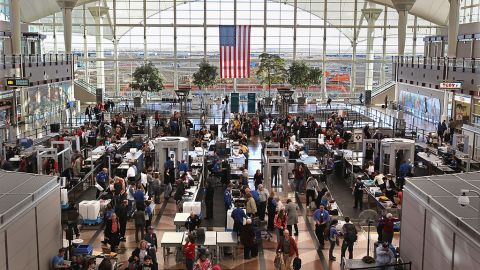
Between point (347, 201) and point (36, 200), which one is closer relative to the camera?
point (36, 200)

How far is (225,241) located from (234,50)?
97.5ft

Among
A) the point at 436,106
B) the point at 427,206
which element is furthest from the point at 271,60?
the point at 427,206

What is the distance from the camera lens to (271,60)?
153ft

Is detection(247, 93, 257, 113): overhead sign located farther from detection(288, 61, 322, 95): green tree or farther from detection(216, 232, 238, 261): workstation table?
detection(216, 232, 238, 261): workstation table

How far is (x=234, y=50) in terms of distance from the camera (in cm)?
4219

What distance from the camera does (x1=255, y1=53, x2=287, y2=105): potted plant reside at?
Result: 4675cm

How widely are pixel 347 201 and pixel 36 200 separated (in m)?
11.3

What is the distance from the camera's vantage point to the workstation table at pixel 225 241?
1373 centimetres

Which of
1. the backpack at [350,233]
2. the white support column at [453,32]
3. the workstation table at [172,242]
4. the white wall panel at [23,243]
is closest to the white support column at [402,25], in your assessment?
the white support column at [453,32]

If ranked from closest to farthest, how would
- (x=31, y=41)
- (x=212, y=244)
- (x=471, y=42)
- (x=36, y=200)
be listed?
(x=36, y=200) → (x=212, y=244) → (x=471, y=42) → (x=31, y=41)

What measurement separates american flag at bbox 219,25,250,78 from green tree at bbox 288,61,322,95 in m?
5.86

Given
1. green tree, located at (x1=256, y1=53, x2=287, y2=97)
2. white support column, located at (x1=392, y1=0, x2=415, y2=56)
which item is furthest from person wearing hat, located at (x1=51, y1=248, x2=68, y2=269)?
white support column, located at (x1=392, y1=0, x2=415, y2=56)

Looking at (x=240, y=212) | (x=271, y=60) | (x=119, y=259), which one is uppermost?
(x=271, y=60)

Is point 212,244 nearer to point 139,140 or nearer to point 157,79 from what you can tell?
point 139,140
